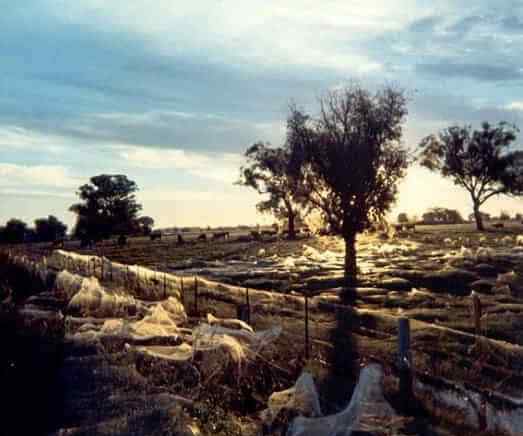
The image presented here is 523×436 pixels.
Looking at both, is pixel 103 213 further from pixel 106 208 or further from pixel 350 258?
pixel 350 258

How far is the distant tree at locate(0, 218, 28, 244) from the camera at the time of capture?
107250 millimetres

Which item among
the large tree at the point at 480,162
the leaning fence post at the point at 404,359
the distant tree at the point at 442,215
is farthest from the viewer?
the distant tree at the point at 442,215

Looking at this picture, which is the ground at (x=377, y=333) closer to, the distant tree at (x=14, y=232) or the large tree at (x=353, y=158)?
the large tree at (x=353, y=158)

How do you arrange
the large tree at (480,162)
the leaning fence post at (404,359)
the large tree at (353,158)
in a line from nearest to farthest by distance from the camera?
the leaning fence post at (404,359), the large tree at (353,158), the large tree at (480,162)

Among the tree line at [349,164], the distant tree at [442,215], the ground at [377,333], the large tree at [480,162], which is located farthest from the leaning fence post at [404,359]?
the distant tree at [442,215]

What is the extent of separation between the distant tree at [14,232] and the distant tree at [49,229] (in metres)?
4.31

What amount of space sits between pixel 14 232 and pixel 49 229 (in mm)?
15221

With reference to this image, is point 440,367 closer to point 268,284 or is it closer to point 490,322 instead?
point 490,322

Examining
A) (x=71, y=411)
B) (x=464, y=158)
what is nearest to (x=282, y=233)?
(x=464, y=158)

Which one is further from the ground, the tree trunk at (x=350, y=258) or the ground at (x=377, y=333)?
the tree trunk at (x=350, y=258)

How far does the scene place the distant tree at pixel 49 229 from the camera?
124m

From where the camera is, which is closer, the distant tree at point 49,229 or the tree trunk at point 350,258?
the tree trunk at point 350,258

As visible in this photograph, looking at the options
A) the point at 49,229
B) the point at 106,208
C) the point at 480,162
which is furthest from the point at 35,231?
the point at 480,162

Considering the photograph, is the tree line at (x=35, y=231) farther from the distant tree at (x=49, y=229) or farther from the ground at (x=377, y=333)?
the ground at (x=377, y=333)
